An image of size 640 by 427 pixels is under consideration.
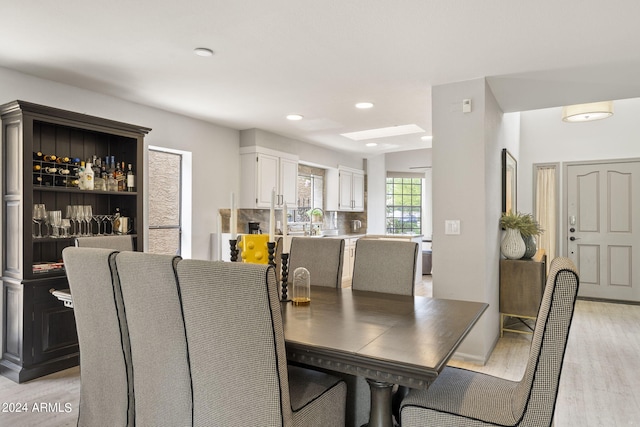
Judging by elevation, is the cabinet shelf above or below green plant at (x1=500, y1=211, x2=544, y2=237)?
above

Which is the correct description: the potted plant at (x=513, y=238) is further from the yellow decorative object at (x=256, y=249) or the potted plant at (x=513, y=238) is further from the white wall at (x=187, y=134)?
the white wall at (x=187, y=134)

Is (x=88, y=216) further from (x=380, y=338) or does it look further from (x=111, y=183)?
(x=380, y=338)

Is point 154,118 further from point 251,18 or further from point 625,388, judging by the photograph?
point 625,388

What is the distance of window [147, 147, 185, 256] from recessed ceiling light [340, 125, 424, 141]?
231 cm

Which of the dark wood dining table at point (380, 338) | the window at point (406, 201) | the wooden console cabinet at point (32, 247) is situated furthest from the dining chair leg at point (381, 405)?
the window at point (406, 201)

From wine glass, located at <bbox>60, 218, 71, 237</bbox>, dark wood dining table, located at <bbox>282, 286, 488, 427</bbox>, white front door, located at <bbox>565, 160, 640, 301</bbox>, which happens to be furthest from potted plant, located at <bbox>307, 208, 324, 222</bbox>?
dark wood dining table, located at <bbox>282, 286, 488, 427</bbox>

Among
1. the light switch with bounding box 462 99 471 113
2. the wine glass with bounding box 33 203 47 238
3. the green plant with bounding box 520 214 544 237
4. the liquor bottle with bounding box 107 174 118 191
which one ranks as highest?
the light switch with bounding box 462 99 471 113

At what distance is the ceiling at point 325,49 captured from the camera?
2.21 meters

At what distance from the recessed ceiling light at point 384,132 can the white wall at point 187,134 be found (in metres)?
1.69

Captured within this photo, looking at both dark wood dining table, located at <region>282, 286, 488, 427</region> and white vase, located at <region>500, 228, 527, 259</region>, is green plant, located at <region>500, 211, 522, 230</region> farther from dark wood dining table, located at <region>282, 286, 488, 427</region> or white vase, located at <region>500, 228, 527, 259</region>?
dark wood dining table, located at <region>282, 286, 488, 427</region>

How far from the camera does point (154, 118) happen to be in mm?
4246

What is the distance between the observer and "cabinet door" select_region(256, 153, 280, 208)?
5.22 m

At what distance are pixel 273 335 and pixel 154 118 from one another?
3565 mm

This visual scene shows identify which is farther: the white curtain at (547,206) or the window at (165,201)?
the white curtain at (547,206)
